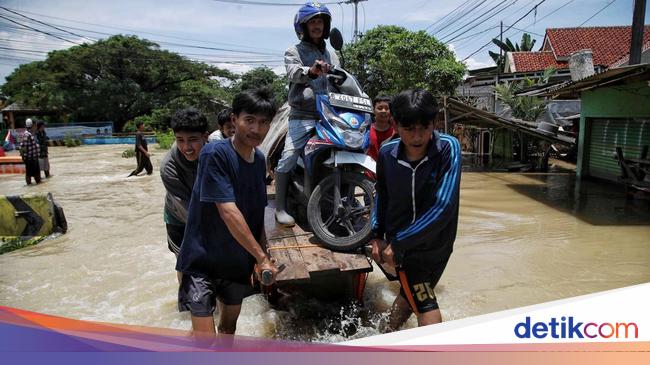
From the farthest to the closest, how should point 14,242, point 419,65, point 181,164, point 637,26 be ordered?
point 419,65
point 637,26
point 14,242
point 181,164

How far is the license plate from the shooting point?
12.2 ft

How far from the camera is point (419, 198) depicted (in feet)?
7.83

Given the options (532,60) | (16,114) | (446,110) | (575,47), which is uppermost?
(575,47)

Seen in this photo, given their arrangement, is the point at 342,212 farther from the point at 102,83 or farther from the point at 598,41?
the point at 102,83

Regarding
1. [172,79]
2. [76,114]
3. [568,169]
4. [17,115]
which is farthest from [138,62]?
[568,169]

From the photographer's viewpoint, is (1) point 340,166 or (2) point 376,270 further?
(2) point 376,270

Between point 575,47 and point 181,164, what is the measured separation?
27828 millimetres

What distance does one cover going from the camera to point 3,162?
14.2 metres

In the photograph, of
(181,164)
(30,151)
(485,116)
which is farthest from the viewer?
(485,116)

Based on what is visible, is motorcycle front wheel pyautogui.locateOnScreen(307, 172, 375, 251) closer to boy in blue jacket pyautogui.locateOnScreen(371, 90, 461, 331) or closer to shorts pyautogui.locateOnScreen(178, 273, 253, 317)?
boy in blue jacket pyautogui.locateOnScreen(371, 90, 461, 331)

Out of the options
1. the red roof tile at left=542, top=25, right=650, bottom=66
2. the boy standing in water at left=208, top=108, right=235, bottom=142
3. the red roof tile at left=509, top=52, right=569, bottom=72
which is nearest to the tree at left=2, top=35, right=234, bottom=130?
the red roof tile at left=509, top=52, right=569, bottom=72

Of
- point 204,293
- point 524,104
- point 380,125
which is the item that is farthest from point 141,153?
point 524,104

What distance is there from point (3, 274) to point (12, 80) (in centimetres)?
3927

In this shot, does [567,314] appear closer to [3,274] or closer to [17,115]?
[3,274]
